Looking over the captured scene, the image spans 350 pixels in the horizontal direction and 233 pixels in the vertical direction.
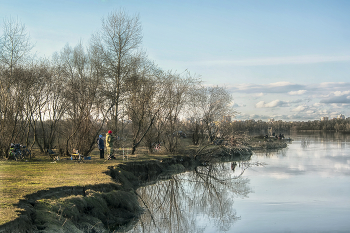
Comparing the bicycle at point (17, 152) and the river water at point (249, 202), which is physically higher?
the bicycle at point (17, 152)

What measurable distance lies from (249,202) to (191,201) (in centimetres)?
286

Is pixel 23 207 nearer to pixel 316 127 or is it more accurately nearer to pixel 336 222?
pixel 336 222

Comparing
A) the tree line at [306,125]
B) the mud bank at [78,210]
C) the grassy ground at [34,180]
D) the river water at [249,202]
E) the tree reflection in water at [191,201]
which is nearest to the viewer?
the mud bank at [78,210]

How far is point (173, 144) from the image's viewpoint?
2748cm

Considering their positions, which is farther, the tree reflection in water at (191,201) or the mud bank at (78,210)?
the tree reflection in water at (191,201)

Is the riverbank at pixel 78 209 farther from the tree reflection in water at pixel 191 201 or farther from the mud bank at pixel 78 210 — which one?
the tree reflection in water at pixel 191 201

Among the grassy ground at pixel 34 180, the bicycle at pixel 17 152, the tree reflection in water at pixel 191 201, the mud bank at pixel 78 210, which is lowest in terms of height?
the tree reflection in water at pixel 191 201

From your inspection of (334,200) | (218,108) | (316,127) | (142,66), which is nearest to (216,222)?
(334,200)

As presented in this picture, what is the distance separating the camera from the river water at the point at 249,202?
38.8 feet

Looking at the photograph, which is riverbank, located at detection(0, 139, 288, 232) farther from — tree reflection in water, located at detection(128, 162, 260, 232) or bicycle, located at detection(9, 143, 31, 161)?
bicycle, located at detection(9, 143, 31, 161)

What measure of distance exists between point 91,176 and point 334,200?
11557 millimetres

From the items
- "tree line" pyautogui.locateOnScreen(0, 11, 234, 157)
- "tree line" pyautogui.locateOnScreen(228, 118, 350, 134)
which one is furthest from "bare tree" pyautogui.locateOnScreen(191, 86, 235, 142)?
"tree line" pyautogui.locateOnScreen(228, 118, 350, 134)

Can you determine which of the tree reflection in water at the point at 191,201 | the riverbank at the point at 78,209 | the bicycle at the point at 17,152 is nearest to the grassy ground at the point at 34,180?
the riverbank at the point at 78,209

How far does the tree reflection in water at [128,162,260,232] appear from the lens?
1219 cm
